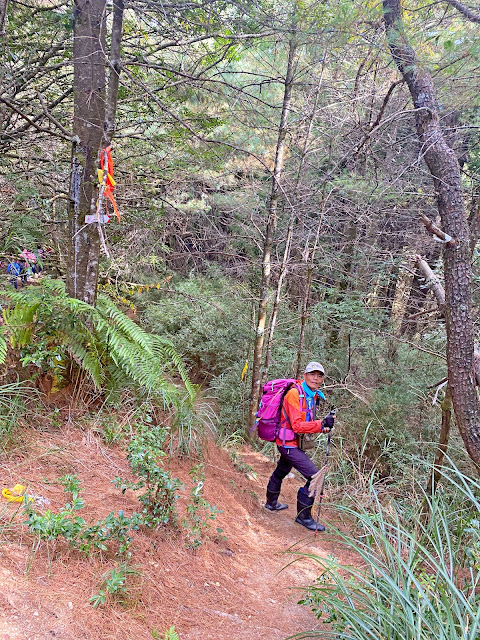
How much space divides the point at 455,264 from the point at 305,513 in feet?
10.3

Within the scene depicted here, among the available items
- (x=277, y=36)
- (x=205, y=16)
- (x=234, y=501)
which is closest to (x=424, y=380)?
(x=234, y=501)

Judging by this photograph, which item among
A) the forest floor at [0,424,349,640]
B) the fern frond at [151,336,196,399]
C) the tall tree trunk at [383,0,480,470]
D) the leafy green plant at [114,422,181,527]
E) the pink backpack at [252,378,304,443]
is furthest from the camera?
the fern frond at [151,336,196,399]

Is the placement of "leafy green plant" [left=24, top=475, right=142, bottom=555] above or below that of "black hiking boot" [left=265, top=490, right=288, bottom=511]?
above

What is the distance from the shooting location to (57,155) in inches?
246

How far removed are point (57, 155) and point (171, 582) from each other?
5.66 metres

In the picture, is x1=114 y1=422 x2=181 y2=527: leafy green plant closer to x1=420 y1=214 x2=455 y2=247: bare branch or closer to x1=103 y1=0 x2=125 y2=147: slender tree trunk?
x1=103 y1=0 x2=125 y2=147: slender tree trunk

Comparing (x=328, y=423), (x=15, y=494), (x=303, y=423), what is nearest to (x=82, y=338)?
(x=15, y=494)

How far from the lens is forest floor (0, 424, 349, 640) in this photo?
2361 mm

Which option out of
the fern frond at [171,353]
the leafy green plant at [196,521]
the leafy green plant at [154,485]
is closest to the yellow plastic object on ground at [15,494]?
the leafy green plant at [154,485]

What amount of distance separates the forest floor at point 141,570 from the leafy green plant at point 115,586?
0.12ft

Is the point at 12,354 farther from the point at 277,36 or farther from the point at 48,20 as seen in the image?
the point at 277,36

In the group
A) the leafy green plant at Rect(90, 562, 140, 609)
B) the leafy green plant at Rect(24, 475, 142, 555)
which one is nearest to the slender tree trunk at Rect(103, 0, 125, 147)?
the leafy green plant at Rect(24, 475, 142, 555)

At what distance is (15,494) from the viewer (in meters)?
3.11

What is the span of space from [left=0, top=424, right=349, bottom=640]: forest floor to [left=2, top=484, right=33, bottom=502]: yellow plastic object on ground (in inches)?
1.9
